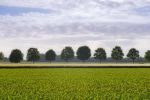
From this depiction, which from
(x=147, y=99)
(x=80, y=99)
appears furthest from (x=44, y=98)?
(x=147, y=99)

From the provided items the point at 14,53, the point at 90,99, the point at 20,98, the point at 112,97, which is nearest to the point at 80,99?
the point at 90,99

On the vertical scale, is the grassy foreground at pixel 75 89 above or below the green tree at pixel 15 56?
below

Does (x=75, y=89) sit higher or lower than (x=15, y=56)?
lower

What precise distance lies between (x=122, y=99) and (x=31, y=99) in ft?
16.8

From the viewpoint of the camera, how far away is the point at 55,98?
2120 centimetres

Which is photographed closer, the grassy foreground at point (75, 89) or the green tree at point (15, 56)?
the grassy foreground at point (75, 89)

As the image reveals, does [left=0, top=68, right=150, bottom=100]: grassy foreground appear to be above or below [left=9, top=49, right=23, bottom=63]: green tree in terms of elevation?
below

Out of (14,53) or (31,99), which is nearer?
(31,99)

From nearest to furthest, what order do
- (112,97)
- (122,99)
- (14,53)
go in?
(122,99) < (112,97) < (14,53)

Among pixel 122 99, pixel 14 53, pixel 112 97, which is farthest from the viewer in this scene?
pixel 14 53

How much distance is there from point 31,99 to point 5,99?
4.74 ft

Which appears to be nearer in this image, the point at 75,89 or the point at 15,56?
the point at 75,89

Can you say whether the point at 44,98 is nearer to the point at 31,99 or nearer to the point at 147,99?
the point at 31,99

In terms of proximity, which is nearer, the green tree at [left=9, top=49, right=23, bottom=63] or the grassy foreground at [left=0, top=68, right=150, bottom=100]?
the grassy foreground at [left=0, top=68, right=150, bottom=100]
